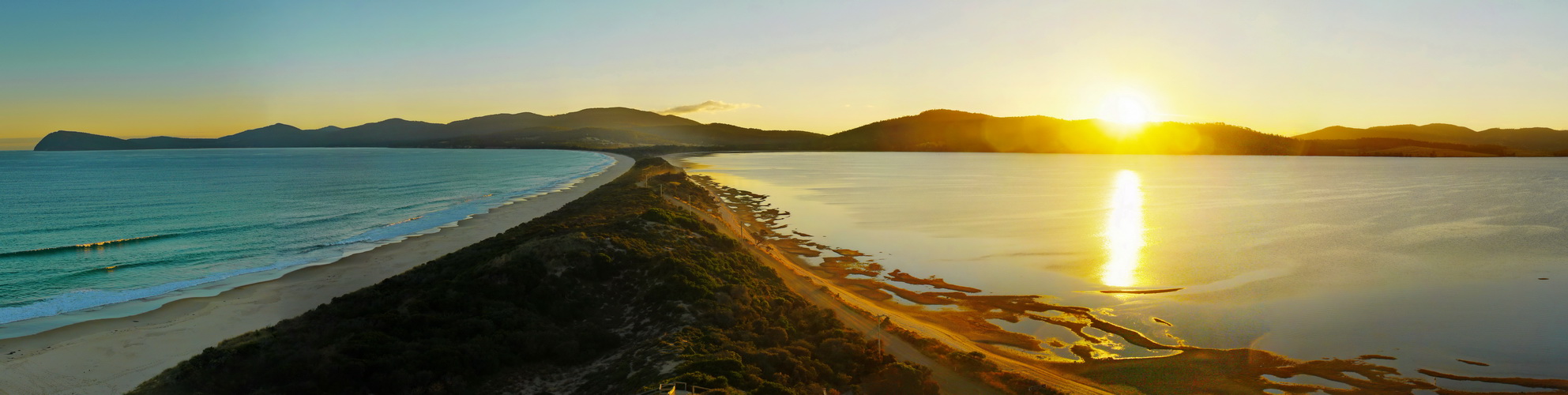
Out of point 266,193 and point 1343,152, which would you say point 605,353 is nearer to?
point 266,193

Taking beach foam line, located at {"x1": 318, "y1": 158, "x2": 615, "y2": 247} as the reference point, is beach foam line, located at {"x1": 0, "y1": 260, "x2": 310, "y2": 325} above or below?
below

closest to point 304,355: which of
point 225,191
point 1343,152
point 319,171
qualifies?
point 225,191

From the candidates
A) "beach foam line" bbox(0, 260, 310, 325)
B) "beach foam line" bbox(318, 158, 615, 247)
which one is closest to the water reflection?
"beach foam line" bbox(0, 260, 310, 325)

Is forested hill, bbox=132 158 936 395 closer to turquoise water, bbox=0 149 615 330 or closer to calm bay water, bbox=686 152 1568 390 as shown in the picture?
calm bay water, bbox=686 152 1568 390

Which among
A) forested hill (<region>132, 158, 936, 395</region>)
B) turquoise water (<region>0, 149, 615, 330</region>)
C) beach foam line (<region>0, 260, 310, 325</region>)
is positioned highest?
forested hill (<region>132, 158, 936, 395</region>)

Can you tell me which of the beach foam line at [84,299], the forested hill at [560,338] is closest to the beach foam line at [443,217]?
the beach foam line at [84,299]

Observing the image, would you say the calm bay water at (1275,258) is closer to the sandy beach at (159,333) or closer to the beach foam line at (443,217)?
the sandy beach at (159,333)
